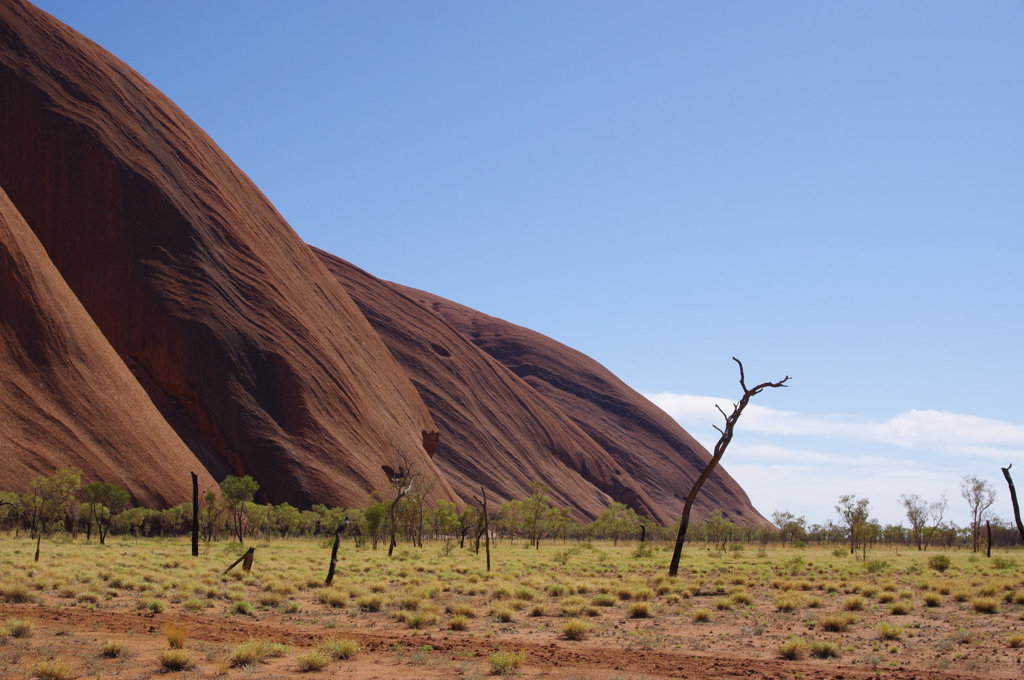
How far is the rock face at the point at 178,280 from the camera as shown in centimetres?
6328

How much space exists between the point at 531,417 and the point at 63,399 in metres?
67.6

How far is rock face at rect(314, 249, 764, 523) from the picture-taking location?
95312 mm

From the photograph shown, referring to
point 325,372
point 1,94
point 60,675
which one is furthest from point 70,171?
point 60,675

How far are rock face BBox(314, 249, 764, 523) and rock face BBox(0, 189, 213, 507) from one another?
3838 cm

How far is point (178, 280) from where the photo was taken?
215 ft

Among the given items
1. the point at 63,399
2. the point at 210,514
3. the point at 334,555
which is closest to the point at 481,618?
the point at 334,555

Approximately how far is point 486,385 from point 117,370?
5767cm

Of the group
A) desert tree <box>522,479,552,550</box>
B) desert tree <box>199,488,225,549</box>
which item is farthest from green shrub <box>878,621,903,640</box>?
desert tree <box>522,479,552,550</box>

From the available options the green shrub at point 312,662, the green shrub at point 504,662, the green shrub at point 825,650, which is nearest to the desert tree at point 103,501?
the green shrub at point 312,662

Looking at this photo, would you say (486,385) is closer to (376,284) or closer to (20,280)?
(376,284)

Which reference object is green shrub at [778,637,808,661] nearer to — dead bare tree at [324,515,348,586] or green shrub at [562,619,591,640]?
green shrub at [562,619,591,640]

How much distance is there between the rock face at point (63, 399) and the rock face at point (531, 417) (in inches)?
1511

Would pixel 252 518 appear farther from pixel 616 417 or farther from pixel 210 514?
pixel 616 417

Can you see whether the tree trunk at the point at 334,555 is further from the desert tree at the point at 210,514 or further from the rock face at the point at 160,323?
the rock face at the point at 160,323
